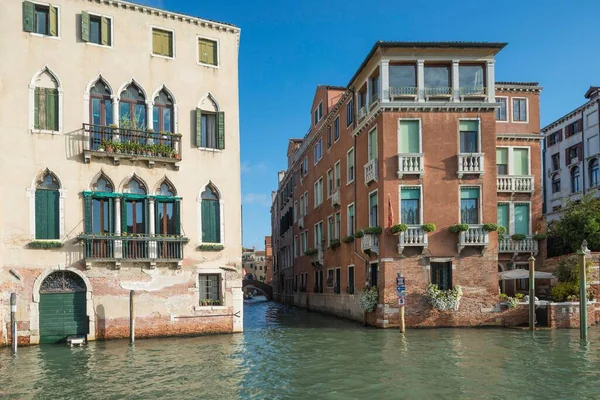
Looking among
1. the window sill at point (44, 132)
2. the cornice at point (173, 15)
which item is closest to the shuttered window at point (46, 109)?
the window sill at point (44, 132)

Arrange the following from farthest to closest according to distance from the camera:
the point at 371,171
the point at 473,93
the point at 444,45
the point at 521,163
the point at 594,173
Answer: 1. the point at 594,173
2. the point at 521,163
3. the point at 371,171
4. the point at 473,93
5. the point at 444,45

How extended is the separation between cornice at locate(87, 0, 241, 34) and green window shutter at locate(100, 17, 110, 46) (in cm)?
56

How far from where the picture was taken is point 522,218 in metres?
28.0

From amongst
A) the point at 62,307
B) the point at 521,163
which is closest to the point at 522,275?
the point at 521,163

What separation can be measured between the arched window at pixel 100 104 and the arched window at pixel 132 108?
367 mm

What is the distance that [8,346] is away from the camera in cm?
1739

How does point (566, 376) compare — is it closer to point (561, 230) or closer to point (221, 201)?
point (221, 201)

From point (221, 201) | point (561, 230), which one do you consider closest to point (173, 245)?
point (221, 201)

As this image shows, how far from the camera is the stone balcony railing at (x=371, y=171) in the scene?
75.8ft

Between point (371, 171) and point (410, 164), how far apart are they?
173 cm

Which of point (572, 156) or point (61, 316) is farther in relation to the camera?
point (572, 156)

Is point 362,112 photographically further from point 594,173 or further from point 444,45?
point 594,173

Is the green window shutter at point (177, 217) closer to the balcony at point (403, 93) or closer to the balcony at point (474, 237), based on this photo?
the balcony at point (403, 93)

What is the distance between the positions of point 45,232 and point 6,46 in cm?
559
